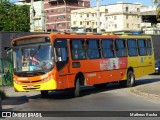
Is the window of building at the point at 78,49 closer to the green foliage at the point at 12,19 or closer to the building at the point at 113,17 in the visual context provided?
the green foliage at the point at 12,19

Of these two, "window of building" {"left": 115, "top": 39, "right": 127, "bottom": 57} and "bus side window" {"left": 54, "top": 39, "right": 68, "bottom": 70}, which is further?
"window of building" {"left": 115, "top": 39, "right": 127, "bottom": 57}

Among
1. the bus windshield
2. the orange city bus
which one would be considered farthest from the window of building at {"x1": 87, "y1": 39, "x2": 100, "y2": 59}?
the bus windshield

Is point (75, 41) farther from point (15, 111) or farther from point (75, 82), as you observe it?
point (15, 111)

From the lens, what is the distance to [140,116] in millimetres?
13016

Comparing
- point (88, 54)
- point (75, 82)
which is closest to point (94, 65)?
point (88, 54)

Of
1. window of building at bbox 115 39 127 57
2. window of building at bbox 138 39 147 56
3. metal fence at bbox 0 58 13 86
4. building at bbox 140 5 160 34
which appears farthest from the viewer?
building at bbox 140 5 160 34

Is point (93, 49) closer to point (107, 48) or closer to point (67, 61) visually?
point (107, 48)

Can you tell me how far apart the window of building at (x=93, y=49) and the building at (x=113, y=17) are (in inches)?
4808

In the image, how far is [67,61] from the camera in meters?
20.3

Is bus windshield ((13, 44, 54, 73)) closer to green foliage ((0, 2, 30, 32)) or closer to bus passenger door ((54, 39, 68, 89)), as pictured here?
bus passenger door ((54, 39, 68, 89))

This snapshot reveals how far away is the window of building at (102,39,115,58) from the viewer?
24.1 m

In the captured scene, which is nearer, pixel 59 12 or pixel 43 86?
pixel 43 86

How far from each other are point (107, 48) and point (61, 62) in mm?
5138

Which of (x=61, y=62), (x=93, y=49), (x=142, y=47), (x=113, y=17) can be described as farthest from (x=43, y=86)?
(x=113, y=17)
